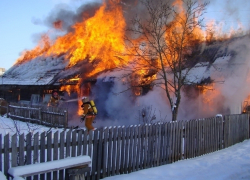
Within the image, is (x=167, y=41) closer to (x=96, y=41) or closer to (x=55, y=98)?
(x=55, y=98)

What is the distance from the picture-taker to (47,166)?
4.45m

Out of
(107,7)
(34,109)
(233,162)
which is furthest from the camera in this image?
(107,7)

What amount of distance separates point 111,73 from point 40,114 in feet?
19.3

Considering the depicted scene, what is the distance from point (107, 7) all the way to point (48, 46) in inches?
304

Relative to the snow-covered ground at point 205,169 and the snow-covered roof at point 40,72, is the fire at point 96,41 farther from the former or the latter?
the snow-covered ground at point 205,169

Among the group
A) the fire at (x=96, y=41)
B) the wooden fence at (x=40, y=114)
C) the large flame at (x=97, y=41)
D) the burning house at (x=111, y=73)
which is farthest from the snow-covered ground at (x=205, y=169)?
the fire at (x=96, y=41)

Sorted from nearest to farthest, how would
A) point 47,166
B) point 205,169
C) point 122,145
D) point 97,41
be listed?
point 47,166, point 122,145, point 205,169, point 97,41

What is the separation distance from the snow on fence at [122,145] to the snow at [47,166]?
1.55ft

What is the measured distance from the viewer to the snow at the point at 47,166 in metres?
4.16

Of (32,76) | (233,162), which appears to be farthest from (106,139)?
(32,76)

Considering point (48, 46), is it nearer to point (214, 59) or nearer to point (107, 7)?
point (107, 7)

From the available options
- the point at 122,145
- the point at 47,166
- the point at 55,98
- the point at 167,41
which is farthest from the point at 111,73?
the point at 47,166

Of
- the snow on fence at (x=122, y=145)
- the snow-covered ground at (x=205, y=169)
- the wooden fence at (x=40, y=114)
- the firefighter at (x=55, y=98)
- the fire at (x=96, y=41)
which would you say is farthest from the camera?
the fire at (x=96, y=41)

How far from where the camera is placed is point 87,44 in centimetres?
2264
